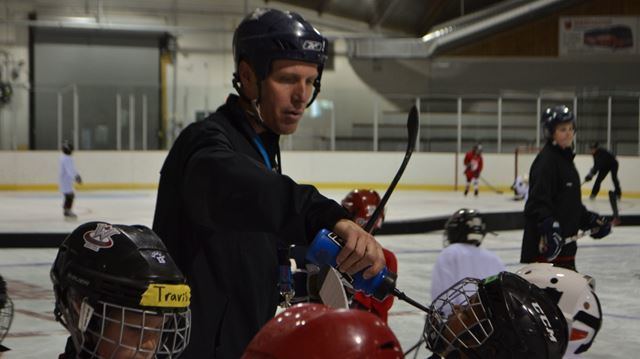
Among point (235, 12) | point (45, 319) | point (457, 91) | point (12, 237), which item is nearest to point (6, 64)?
point (235, 12)

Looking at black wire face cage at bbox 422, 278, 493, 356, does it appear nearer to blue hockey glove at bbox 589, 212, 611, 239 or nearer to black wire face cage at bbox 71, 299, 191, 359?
black wire face cage at bbox 71, 299, 191, 359

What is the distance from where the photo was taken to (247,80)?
86.9 inches

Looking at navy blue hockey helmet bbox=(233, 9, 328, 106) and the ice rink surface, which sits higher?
navy blue hockey helmet bbox=(233, 9, 328, 106)

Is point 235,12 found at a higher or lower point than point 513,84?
higher

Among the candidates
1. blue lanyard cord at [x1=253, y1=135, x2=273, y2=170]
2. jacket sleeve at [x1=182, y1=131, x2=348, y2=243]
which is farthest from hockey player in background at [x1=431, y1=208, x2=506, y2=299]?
jacket sleeve at [x1=182, y1=131, x2=348, y2=243]

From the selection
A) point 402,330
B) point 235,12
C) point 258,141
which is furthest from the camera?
point 235,12

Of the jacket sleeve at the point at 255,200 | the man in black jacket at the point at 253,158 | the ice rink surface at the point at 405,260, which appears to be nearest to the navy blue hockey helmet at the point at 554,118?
the ice rink surface at the point at 405,260

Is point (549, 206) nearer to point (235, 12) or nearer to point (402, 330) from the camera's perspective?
point (402, 330)

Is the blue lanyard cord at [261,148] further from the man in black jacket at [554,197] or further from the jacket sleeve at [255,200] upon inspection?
the man in black jacket at [554,197]

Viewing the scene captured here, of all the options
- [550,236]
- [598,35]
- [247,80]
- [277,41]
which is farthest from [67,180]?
[598,35]

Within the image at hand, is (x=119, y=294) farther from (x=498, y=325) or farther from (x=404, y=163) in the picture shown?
(x=498, y=325)

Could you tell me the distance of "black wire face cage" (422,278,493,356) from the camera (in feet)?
7.50

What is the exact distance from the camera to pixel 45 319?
6613 mm

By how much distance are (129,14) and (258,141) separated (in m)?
25.1
